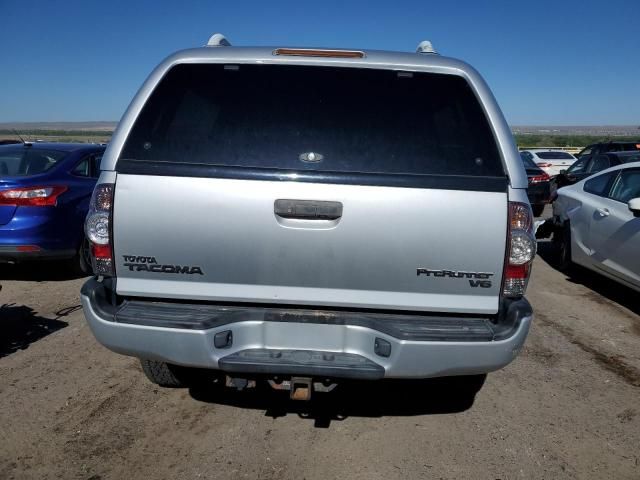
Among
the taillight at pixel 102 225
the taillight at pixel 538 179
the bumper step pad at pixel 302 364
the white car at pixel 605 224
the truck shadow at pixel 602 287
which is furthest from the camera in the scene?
the taillight at pixel 538 179

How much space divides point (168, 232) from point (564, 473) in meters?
2.42

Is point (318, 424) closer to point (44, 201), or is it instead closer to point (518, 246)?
point (518, 246)

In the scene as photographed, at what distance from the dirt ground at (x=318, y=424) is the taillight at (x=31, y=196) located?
195 cm

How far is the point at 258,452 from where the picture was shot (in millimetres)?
3137

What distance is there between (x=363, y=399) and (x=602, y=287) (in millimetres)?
4700

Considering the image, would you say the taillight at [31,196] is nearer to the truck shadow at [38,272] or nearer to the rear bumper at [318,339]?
the truck shadow at [38,272]

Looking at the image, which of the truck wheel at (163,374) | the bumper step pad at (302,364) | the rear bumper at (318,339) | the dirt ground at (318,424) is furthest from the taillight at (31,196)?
the bumper step pad at (302,364)

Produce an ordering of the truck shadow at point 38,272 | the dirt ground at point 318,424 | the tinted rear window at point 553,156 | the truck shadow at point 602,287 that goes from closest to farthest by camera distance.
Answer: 1. the dirt ground at point 318,424
2. the truck shadow at point 602,287
3. the truck shadow at point 38,272
4. the tinted rear window at point 553,156


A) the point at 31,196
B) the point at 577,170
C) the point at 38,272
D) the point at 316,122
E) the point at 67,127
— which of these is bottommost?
the point at 67,127

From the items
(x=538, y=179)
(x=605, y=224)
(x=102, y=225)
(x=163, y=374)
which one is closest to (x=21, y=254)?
(x=163, y=374)

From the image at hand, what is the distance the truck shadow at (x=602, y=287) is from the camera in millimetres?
6500

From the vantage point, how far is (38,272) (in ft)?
24.2

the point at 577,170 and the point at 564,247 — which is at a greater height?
the point at 577,170

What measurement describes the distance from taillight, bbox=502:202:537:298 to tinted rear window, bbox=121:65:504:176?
0.75 ft
